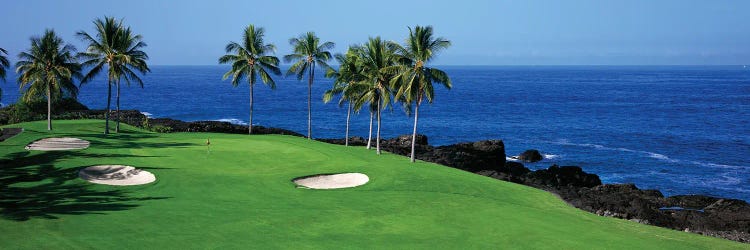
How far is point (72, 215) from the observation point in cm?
2453

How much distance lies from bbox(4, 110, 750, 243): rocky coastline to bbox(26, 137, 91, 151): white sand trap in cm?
1797

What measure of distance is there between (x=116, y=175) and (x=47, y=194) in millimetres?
5575

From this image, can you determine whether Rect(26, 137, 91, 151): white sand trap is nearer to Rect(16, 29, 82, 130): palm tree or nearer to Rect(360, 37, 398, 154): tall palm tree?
Rect(16, 29, 82, 130): palm tree

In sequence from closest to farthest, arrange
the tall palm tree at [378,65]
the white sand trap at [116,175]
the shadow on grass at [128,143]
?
the white sand trap at [116,175] → the shadow on grass at [128,143] → the tall palm tree at [378,65]

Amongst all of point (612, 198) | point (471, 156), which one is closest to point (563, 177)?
point (471, 156)

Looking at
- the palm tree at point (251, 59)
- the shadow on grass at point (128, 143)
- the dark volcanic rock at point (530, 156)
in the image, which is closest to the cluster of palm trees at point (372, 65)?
the palm tree at point (251, 59)

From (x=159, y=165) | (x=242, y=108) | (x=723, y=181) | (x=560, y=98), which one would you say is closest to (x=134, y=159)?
(x=159, y=165)

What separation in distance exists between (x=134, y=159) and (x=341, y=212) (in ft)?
55.5

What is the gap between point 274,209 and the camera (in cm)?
2733

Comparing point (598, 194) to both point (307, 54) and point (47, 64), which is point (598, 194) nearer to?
point (307, 54)

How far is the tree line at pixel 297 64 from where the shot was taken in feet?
138

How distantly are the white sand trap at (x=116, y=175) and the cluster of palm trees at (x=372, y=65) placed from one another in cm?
1769

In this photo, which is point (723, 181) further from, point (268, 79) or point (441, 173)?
point (268, 79)

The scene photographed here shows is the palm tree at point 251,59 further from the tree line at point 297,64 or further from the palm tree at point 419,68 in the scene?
the palm tree at point 419,68
